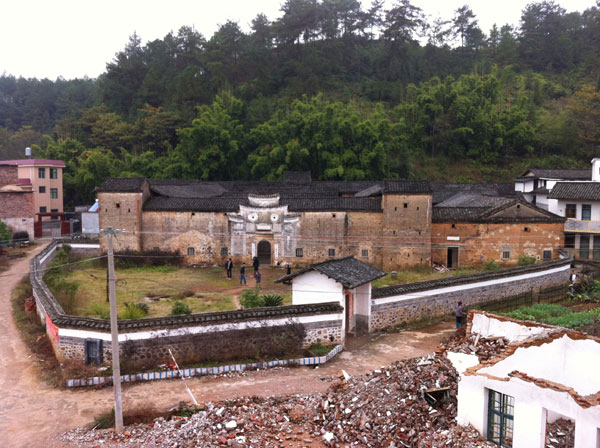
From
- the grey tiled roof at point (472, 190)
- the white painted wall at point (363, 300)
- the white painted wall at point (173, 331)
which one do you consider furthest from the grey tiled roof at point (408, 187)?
the white painted wall at point (173, 331)

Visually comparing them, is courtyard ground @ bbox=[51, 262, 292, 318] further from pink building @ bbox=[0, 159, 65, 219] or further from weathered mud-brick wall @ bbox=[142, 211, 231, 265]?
pink building @ bbox=[0, 159, 65, 219]

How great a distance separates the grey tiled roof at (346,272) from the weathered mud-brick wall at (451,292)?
695 mm

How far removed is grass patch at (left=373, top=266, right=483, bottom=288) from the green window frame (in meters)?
11.2

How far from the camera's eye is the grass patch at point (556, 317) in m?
12.2

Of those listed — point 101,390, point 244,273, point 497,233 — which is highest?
point 497,233

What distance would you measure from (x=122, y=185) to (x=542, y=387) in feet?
72.2

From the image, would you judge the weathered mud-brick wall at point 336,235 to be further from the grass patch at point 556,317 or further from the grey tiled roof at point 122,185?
the grass patch at point 556,317

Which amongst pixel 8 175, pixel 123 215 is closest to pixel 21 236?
pixel 8 175

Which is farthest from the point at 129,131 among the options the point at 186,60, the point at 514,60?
the point at 514,60

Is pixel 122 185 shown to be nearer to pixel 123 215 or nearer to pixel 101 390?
pixel 123 215

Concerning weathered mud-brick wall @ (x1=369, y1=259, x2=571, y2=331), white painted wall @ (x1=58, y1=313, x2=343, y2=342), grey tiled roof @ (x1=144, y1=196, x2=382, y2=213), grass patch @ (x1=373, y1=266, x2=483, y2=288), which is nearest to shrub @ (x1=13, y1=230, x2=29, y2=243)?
grey tiled roof @ (x1=144, y1=196, x2=382, y2=213)

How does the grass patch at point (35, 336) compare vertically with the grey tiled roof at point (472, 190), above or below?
below

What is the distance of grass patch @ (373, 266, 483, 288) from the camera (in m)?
19.4

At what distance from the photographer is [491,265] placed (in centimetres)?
2166
